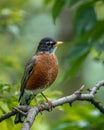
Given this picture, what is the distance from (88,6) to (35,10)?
8.16m

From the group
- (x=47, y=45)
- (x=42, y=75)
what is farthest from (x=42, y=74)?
(x=47, y=45)

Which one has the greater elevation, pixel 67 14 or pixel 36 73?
pixel 36 73

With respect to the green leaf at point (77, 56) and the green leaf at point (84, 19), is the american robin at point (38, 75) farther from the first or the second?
the green leaf at point (84, 19)

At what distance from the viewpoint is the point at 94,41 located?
19.5 feet

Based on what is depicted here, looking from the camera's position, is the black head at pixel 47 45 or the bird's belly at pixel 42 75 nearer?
the bird's belly at pixel 42 75

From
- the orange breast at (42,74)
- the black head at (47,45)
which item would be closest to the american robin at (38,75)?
the orange breast at (42,74)

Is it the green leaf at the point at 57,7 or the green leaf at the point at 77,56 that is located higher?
the green leaf at the point at 57,7

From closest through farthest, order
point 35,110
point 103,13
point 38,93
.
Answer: point 35,110, point 38,93, point 103,13

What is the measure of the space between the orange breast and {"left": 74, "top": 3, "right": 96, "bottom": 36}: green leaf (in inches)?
18.8

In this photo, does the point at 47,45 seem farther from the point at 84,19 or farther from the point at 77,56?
the point at 77,56

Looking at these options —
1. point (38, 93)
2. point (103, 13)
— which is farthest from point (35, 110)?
point (103, 13)

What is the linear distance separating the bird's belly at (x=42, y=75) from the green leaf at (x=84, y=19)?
1.57 ft

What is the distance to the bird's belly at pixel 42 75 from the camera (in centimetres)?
583

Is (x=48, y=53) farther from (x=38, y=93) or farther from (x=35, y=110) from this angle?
(x=35, y=110)
